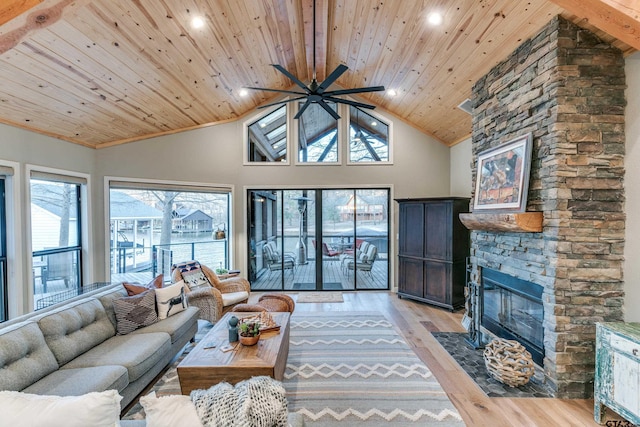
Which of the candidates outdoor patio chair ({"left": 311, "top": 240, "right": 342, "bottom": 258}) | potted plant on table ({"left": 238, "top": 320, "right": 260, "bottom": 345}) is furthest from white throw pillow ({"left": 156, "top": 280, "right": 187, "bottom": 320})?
outdoor patio chair ({"left": 311, "top": 240, "right": 342, "bottom": 258})

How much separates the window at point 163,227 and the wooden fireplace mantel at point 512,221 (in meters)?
4.58

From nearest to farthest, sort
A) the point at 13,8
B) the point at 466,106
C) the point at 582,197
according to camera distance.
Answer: the point at 13,8
the point at 582,197
the point at 466,106

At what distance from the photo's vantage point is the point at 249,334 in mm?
2707

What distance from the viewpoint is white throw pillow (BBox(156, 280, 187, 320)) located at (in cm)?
336

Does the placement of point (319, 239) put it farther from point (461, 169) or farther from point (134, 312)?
point (134, 312)

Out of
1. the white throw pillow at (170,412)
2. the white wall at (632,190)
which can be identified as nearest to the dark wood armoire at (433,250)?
the white wall at (632,190)

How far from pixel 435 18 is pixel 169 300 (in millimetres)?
4251

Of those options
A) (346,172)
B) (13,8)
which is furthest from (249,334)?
(346,172)

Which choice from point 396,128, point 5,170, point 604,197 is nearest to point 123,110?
point 5,170

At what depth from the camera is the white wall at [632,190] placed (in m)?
2.56

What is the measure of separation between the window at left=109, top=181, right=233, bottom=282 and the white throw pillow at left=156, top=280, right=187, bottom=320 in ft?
7.50

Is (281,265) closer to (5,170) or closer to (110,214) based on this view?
(110,214)

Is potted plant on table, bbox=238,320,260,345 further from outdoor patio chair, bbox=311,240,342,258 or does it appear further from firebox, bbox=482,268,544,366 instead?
outdoor patio chair, bbox=311,240,342,258

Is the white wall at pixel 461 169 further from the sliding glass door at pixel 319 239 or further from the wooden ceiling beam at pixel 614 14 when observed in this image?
the wooden ceiling beam at pixel 614 14
